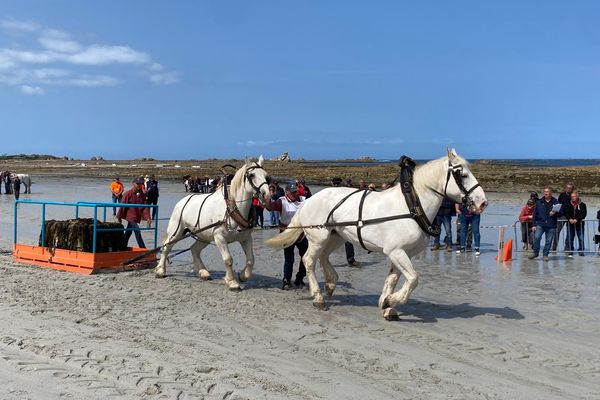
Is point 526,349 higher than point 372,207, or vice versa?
point 372,207

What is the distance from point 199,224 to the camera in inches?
448

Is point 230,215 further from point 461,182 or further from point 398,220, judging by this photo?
point 461,182

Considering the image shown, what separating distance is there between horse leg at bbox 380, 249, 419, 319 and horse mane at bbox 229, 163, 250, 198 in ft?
10.8

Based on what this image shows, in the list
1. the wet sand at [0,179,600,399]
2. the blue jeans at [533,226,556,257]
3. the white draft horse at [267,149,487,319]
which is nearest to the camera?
the wet sand at [0,179,600,399]

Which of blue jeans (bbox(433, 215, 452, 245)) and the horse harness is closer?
the horse harness

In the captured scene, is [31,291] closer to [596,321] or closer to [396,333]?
[396,333]

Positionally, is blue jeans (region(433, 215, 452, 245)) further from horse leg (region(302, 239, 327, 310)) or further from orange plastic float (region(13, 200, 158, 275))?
orange plastic float (region(13, 200, 158, 275))

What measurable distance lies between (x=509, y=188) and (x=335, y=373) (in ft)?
145

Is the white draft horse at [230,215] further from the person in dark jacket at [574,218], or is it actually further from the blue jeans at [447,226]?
the person in dark jacket at [574,218]

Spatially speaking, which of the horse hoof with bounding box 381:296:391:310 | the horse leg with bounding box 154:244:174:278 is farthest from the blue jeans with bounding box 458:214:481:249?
the horse leg with bounding box 154:244:174:278

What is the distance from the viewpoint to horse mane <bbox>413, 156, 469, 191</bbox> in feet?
28.3

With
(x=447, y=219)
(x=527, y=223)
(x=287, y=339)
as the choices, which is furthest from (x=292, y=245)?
(x=527, y=223)

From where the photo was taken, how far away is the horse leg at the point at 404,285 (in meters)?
8.27

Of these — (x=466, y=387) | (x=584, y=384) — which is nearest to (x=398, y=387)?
(x=466, y=387)
